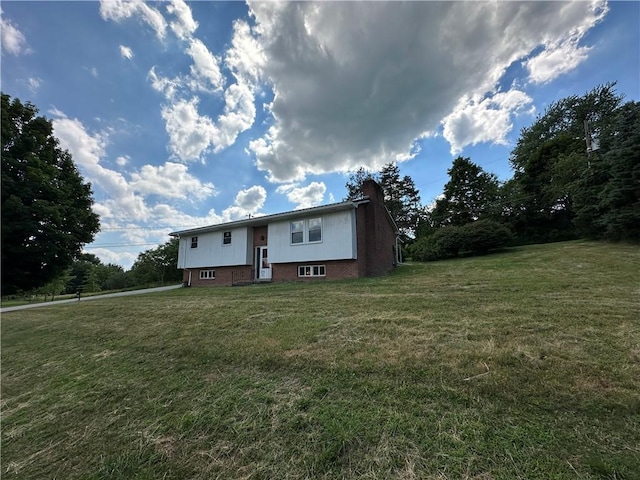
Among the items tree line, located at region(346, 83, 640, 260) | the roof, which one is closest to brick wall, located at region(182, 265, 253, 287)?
the roof

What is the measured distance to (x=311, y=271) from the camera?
15156 mm

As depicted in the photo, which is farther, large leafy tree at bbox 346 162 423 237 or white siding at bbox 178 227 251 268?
large leafy tree at bbox 346 162 423 237

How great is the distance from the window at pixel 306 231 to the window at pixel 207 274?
306 inches

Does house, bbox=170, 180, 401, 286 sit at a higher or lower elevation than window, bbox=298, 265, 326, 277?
higher

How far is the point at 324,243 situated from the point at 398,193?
26.6 m

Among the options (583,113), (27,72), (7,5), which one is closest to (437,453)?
(7,5)

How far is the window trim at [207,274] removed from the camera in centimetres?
1948

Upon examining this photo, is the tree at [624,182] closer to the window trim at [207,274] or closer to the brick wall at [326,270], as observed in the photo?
the brick wall at [326,270]

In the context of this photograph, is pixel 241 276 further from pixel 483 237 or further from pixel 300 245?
pixel 483 237

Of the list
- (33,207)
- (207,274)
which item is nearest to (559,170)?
(207,274)

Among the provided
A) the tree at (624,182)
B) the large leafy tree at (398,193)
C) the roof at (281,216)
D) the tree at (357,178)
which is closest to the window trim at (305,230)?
the roof at (281,216)

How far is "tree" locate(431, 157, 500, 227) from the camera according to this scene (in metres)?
28.8

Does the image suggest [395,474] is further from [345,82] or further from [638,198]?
[638,198]

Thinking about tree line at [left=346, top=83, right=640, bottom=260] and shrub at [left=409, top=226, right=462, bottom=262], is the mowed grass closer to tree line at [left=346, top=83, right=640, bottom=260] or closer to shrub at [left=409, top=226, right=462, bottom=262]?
tree line at [left=346, top=83, right=640, bottom=260]
